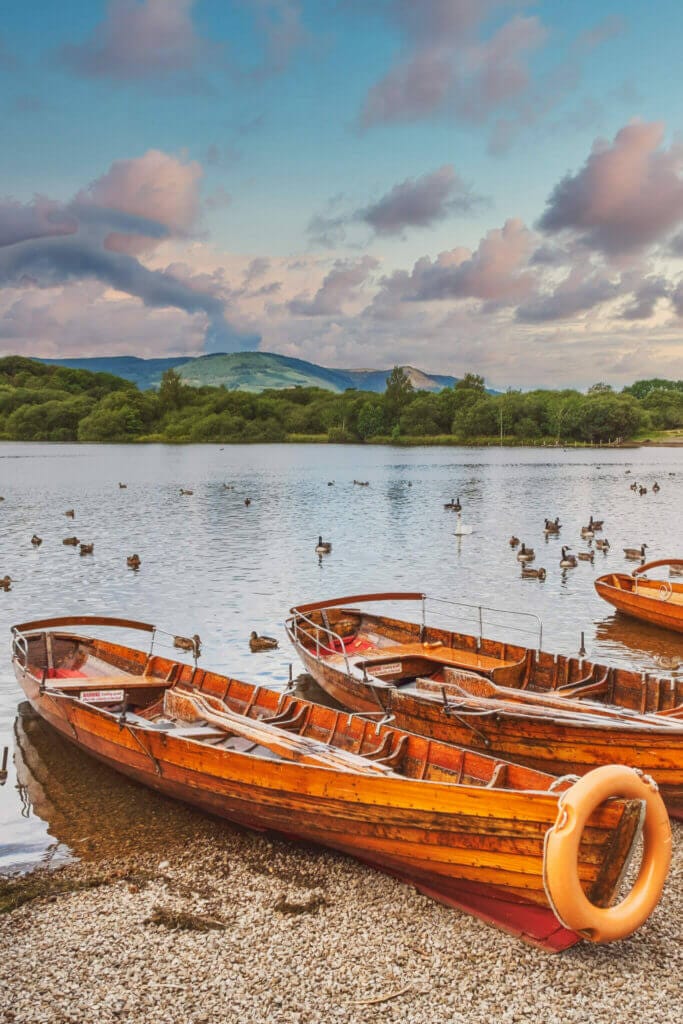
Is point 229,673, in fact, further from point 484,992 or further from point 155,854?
point 484,992

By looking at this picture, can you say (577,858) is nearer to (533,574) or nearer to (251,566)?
(533,574)

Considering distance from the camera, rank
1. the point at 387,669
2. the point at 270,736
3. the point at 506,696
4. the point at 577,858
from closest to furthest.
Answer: the point at 577,858
the point at 270,736
the point at 506,696
the point at 387,669

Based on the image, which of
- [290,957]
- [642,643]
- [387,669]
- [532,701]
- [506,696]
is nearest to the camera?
[290,957]

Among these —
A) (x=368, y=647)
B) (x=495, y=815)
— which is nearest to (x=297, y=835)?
(x=495, y=815)

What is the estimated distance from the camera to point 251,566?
37000 millimetres

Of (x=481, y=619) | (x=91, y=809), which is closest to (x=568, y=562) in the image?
(x=481, y=619)

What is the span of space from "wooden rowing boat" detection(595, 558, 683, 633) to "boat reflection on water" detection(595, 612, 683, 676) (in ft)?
1.28

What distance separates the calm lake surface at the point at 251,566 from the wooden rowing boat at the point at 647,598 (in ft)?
2.09

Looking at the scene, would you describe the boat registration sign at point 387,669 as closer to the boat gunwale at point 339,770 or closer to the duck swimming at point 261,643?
the boat gunwale at point 339,770

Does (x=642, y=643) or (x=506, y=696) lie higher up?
(x=506, y=696)

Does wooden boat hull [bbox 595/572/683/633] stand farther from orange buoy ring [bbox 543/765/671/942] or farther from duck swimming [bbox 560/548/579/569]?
orange buoy ring [bbox 543/765/671/942]

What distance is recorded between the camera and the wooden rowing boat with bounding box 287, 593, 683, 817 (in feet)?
38.6

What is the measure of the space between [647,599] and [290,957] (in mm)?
18207

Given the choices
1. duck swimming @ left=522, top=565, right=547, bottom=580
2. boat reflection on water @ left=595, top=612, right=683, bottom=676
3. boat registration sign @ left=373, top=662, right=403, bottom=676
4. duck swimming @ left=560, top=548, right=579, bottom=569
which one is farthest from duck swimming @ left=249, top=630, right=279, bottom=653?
duck swimming @ left=560, top=548, right=579, bottom=569
